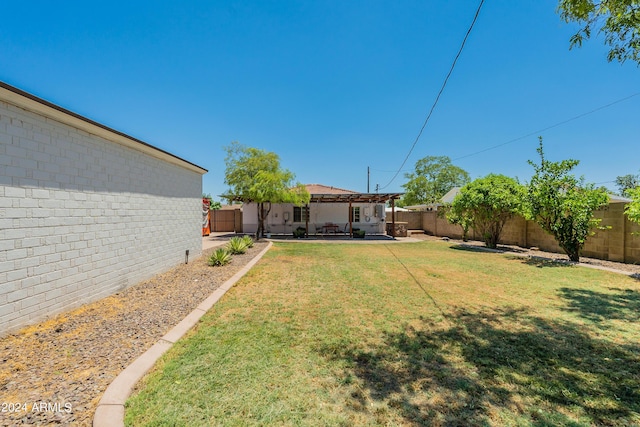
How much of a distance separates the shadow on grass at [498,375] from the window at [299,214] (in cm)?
1672

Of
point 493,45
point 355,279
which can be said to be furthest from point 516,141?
point 355,279

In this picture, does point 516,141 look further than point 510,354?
Yes

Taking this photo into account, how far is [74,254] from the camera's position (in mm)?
4129

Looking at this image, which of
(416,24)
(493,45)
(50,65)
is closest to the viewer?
(50,65)

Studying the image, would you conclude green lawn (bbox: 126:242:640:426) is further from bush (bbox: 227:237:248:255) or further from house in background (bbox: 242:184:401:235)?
house in background (bbox: 242:184:401:235)

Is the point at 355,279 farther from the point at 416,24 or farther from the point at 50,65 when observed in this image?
the point at 50,65

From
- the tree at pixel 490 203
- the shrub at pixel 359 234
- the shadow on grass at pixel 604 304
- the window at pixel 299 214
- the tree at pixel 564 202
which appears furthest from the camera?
the window at pixel 299 214

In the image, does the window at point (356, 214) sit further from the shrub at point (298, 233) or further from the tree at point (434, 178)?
the tree at point (434, 178)

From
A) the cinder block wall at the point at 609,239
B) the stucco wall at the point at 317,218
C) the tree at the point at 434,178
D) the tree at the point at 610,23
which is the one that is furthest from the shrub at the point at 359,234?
the tree at the point at 434,178

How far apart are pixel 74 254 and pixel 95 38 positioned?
6.68 m

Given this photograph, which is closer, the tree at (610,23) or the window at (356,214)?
the tree at (610,23)

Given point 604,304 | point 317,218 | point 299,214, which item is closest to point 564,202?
point 604,304

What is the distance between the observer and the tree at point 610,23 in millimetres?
3838

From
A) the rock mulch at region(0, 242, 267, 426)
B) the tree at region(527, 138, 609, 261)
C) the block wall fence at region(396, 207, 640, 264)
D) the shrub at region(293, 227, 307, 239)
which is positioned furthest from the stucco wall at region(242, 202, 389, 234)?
the rock mulch at region(0, 242, 267, 426)
